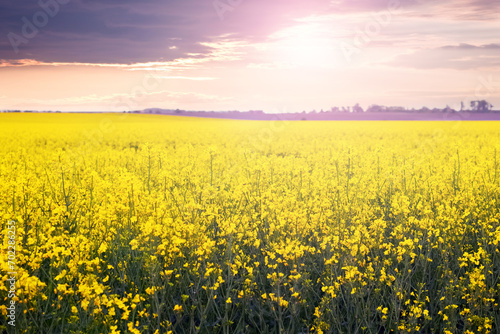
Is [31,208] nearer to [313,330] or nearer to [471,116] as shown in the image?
[313,330]

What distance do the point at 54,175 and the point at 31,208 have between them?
9.49 feet

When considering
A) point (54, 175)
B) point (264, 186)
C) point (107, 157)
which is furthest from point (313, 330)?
point (107, 157)

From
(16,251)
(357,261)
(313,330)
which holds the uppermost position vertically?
(16,251)

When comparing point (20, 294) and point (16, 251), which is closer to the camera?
point (20, 294)

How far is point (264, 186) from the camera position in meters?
8.03

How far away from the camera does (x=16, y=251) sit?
4.23m

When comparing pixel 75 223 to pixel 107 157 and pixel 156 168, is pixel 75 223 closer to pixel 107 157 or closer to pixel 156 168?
pixel 156 168

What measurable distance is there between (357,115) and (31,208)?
218ft

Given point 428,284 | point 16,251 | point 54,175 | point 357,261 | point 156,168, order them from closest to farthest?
point 16,251, point 357,261, point 428,284, point 54,175, point 156,168

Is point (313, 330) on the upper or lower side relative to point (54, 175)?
lower

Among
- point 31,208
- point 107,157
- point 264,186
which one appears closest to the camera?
point 31,208

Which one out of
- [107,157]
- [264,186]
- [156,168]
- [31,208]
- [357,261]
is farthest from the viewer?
[107,157]

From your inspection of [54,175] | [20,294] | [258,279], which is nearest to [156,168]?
[54,175]

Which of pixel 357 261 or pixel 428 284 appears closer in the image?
pixel 357 261
